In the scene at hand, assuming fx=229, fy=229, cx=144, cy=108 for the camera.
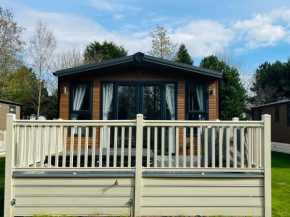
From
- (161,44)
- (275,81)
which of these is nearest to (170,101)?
(161,44)

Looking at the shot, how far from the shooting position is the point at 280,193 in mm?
4418

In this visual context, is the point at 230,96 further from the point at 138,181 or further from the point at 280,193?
the point at 138,181

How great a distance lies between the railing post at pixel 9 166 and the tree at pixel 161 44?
17.9 meters

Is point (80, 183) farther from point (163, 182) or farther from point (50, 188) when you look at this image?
point (163, 182)

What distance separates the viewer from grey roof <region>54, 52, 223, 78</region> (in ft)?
18.1

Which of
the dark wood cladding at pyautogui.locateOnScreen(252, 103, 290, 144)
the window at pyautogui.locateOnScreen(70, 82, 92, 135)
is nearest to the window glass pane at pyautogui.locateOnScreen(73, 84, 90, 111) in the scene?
the window at pyautogui.locateOnScreen(70, 82, 92, 135)

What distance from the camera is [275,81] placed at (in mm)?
22109

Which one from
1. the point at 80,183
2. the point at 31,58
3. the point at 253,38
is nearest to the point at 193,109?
the point at 80,183

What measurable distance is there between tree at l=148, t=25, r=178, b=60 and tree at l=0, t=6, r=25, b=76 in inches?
408

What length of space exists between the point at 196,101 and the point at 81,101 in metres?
2.91

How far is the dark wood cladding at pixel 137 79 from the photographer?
5.75 metres

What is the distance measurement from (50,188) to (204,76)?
13.8 ft

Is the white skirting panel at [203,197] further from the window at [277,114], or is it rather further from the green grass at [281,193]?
the window at [277,114]

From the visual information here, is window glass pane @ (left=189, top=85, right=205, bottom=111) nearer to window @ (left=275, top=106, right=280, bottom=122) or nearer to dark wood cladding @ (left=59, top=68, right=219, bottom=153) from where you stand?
dark wood cladding @ (left=59, top=68, right=219, bottom=153)
